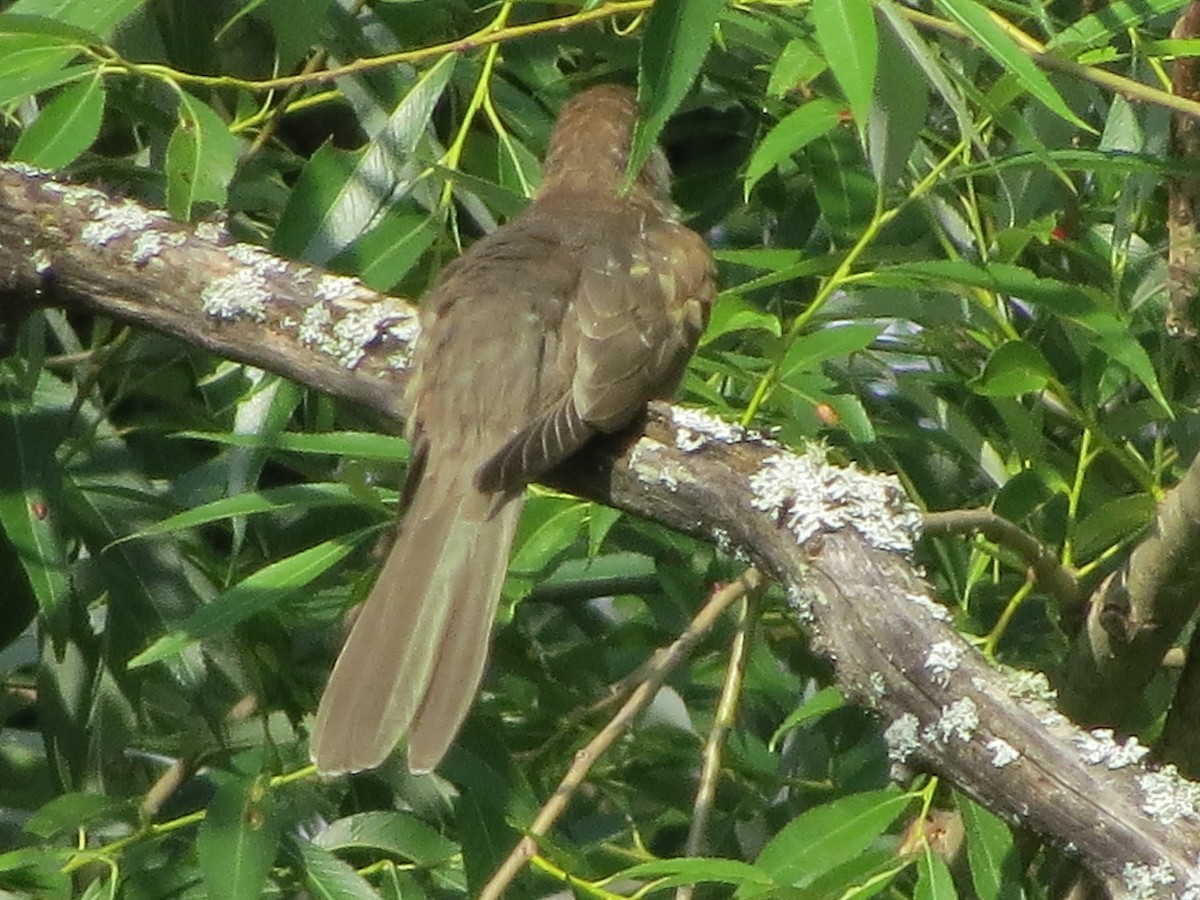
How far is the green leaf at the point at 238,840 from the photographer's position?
286 cm

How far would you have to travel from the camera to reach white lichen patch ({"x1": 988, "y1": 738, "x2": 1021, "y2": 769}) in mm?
2131

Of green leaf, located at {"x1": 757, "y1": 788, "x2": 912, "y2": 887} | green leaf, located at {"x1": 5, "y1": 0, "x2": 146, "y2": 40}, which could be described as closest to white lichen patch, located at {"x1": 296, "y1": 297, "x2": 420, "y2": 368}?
green leaf, located at {"x1": 5, "y1": 0, "x2": 146, "y2": 40}

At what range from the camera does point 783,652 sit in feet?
12.8

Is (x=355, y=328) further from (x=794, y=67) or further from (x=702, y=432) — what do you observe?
(x=794, y=67)

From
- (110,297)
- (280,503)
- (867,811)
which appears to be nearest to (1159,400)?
(867,811)

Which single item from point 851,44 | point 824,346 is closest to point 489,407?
point 824,346

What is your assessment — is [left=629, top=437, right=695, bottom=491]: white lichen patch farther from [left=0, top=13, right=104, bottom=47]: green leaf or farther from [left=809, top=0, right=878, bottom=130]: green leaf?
[left=0, top=13, right=104, bottom=47]: green leaf

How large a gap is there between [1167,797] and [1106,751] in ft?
0.23

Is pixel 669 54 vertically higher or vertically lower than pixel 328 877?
higher

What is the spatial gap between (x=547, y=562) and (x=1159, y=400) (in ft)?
2.86

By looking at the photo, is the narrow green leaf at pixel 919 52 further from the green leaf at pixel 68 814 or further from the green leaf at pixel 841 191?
the green leaf at pixel 68 814

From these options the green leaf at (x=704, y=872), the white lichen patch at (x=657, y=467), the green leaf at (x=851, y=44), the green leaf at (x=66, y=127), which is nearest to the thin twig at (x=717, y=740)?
the green leaf at (x=704, y=872)

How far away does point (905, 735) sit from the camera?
2.20m

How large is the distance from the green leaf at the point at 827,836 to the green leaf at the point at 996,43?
0.91 m
